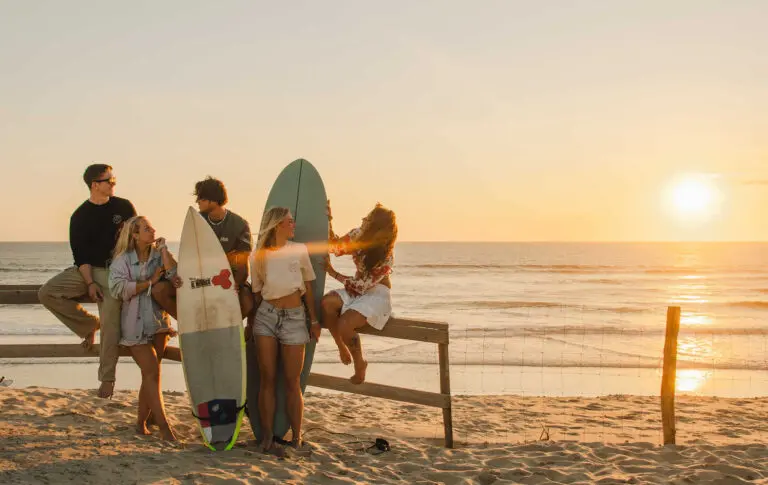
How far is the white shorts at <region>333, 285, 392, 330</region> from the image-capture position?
4844mm

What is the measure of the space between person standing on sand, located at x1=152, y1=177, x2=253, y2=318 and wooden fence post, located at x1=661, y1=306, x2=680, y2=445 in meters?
3.30

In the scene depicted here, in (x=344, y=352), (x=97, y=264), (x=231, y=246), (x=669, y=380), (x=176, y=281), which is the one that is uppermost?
(x=231, y=246)

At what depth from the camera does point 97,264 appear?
494 cm

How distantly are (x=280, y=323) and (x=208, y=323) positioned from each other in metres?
0.60

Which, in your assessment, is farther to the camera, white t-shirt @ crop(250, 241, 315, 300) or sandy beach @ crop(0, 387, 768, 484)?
white t-shirt @ crop(250, 241, 315, 300)

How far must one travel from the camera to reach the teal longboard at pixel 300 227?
5027mm

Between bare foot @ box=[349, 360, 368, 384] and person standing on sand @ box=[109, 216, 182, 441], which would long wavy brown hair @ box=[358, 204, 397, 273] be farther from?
person standing on sand @ box=[109, 216, 182, 441]

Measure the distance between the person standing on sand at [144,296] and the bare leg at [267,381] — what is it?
693mm

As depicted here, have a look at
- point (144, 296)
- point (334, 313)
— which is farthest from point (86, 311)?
point (334, 313)

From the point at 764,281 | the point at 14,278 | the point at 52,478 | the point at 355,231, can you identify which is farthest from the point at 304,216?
the point at 764,281

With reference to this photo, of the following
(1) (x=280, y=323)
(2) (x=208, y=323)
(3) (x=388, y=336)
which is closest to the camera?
(1) (x=280, y=323)

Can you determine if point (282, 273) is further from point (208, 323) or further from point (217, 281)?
point (208, 323)

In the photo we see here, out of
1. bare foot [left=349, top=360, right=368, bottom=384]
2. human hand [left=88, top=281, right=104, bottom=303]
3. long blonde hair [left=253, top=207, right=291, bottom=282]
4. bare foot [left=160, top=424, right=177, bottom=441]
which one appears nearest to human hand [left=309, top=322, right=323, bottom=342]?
bare foot [left=349, top=360, right=368, bottom=384]

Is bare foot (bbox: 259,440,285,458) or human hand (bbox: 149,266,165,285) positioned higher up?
human hand (bbox: 149,266,165,285)
